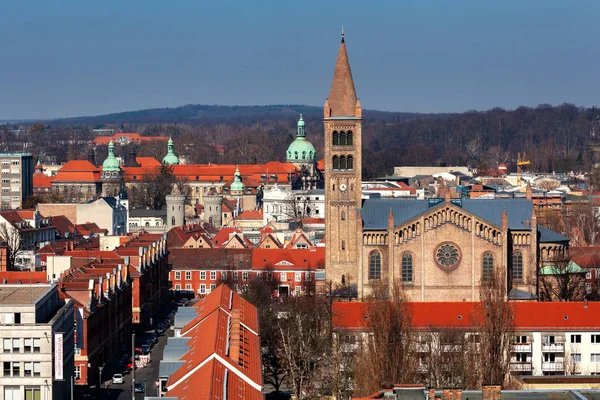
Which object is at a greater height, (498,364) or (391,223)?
(391,223)

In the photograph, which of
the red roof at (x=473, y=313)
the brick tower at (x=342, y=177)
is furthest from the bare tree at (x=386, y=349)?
the brick tower at (x=342, y=177)

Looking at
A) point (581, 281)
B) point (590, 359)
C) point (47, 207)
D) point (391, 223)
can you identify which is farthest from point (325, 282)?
point (47, 207)

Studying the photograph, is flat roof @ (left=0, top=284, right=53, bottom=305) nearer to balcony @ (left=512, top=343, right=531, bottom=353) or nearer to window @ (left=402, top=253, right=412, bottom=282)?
balcony @ (left=512, top=343, right=531, bottom=353)

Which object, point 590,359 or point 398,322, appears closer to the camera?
point 398,322

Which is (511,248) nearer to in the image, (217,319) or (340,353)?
(340,353)

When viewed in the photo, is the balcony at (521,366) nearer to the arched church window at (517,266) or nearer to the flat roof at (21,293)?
the arched church window at (517,266)

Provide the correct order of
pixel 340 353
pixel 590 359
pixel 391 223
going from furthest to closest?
pixel 391 223 → pixel 590 359 → pixel 340 353

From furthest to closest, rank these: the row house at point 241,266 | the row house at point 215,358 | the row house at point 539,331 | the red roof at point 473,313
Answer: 1. the row house at point 241,266
2. the red roof at point 473,313
3. the row house at point 539,331
4. the row house at point 215,358
